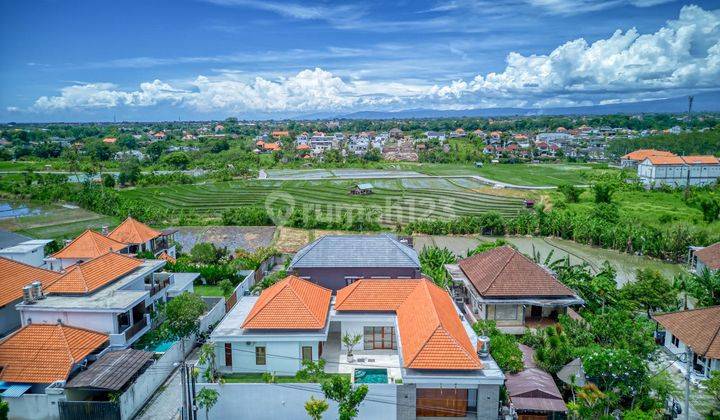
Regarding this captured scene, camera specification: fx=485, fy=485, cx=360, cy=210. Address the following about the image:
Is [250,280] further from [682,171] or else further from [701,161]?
[701,161]

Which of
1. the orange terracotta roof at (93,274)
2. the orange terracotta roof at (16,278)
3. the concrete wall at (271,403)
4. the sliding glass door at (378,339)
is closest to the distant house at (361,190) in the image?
the orange terracotta roof at (93,274)

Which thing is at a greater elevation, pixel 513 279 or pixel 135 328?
pixel 513 279

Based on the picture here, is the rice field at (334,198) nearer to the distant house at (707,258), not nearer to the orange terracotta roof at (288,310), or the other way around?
the distant house at (707,258)

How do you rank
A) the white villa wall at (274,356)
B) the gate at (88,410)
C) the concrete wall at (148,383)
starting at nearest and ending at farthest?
the gate at (88,410) → the concrete wall at (148,383) → the white villa wall at (274,356)

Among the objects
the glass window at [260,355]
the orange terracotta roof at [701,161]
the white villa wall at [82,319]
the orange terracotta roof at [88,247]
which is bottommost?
the glass window at [260,355]

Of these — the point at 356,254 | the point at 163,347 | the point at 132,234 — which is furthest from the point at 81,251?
the point at 356,254

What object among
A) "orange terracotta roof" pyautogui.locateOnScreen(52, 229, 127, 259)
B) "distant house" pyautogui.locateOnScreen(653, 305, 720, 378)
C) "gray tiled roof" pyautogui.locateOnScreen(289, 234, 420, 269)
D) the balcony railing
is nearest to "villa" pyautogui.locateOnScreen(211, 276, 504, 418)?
"gray tiled roof" pyautogui.locateOnScreen(289, 234, 420, 269)
